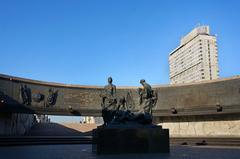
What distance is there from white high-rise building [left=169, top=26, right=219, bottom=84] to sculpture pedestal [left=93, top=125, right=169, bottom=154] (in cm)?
8217

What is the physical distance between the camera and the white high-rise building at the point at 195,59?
309 ft

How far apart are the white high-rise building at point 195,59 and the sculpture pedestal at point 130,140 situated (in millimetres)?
82169

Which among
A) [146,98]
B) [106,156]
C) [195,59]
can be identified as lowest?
[106,156]

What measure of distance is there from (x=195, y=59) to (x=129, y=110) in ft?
290

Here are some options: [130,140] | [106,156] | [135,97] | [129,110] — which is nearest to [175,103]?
[135,97]

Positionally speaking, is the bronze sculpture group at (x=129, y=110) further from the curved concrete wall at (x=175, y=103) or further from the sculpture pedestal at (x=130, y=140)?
the curved concrete wall at (x=175, y=103)

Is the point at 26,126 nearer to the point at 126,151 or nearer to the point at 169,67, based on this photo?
the point at 126,151

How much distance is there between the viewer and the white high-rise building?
94.3m

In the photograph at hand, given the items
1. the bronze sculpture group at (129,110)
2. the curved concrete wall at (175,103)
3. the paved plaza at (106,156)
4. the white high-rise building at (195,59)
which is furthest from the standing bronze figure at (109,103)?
the white high-rise building at (195,59)

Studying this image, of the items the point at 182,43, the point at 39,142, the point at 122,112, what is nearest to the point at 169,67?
the point at 182,43

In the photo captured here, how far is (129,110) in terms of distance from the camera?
1367 centimetres

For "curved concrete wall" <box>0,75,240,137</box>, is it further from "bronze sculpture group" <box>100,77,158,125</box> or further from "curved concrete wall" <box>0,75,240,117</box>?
"bronze sculpture group" <box>100,77,158,125</box>

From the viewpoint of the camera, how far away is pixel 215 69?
97250 mm

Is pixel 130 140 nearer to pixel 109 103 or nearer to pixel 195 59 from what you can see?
pixel 109 103
